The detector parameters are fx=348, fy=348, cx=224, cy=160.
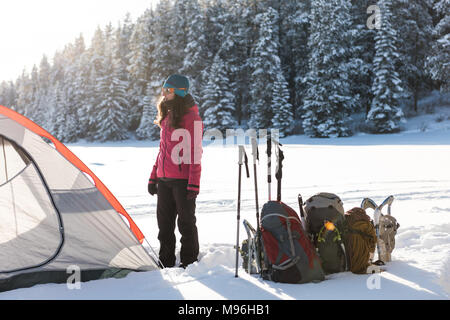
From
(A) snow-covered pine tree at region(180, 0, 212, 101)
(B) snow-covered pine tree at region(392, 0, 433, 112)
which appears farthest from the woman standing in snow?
(A) snow-covered pine tree at region(180, 0, 212, 101)

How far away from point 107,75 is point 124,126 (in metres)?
5.48

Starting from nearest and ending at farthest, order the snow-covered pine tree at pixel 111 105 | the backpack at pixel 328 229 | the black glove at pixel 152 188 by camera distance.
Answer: the backpack at pixel 328 229
the black glove at pixel 152 188
the snow-covered pine tree at pixel 111 105

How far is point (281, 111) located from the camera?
2614 cm

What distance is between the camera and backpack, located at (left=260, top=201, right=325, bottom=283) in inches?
104

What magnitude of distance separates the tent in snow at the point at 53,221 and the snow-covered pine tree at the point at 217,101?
25223 mm

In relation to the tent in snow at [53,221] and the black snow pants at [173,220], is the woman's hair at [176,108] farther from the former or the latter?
the tent in snow at [53,221]

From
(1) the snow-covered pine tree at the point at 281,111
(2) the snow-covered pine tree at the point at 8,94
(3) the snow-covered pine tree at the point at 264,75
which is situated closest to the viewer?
(1) the snow-covered pine tree at the point at 281,111

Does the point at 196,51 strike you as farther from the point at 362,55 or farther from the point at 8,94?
the point at 8,94

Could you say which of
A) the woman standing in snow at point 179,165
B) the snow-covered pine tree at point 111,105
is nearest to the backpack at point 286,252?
the woman standing in snow at point 179,165

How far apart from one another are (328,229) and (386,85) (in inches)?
918

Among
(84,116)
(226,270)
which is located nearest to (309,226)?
(226,270)

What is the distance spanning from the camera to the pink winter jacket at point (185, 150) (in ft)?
10.6
